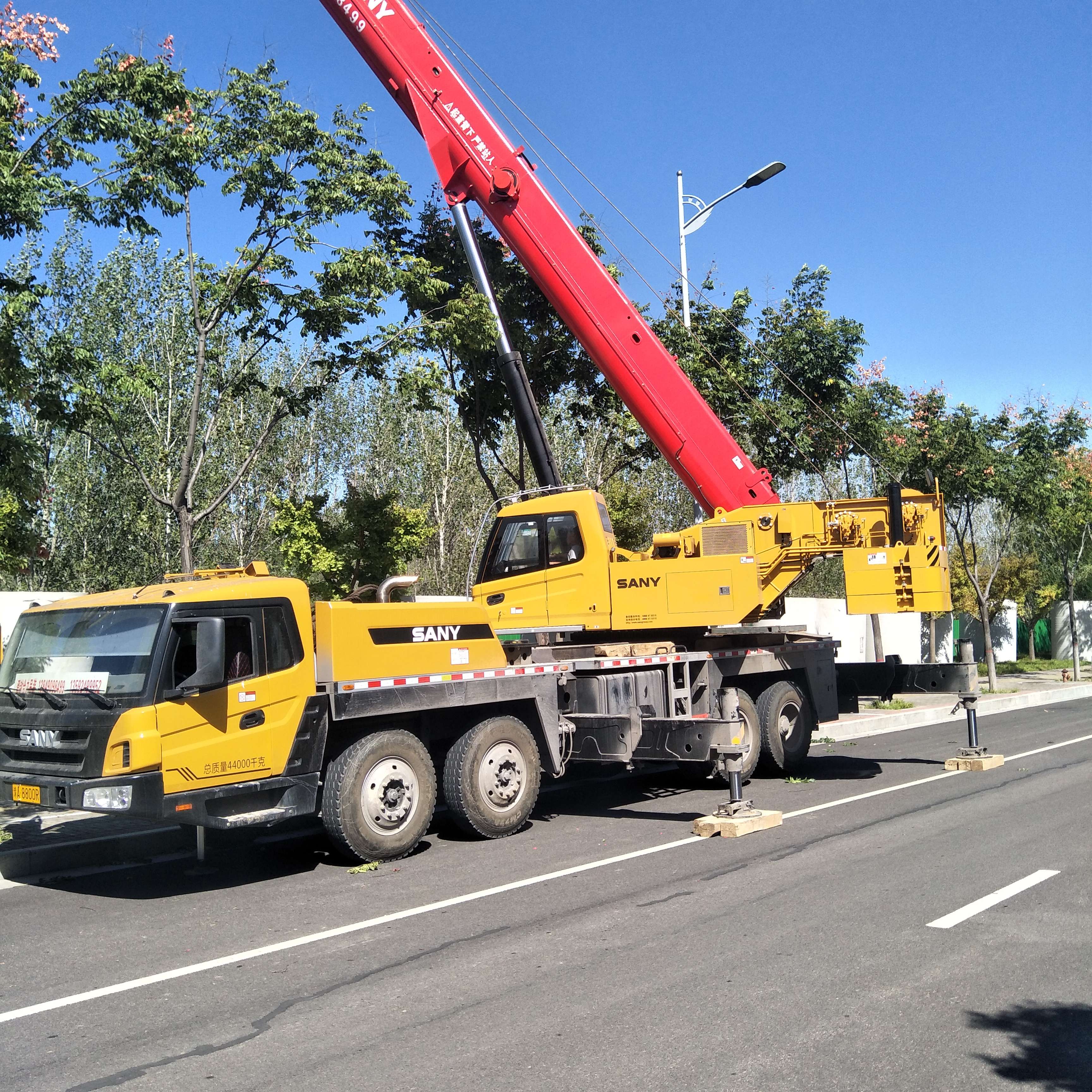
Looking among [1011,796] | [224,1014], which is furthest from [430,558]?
[224,1014]

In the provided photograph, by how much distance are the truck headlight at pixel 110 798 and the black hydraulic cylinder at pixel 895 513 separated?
8274mm

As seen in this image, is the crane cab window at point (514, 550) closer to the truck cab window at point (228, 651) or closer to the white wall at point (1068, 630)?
the truck cab window at point (228, 651)

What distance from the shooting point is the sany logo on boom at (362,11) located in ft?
45.9

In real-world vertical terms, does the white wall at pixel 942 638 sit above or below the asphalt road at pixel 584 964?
above

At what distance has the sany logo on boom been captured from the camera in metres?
14.0

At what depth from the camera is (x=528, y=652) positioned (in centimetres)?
1170

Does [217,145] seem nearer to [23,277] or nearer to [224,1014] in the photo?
[23,277]

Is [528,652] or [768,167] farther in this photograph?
[768,167]

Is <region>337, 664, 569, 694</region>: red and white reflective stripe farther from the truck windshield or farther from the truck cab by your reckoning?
the truck windshield

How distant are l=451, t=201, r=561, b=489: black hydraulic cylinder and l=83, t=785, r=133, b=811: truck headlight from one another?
7.18m

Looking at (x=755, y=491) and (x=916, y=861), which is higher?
(x=755, y=491)

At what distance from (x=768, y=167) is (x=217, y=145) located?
382 inches

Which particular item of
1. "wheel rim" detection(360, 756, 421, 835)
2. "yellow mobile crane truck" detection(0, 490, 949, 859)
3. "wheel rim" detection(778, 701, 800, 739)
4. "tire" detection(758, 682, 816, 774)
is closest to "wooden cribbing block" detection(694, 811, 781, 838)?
"yellow mobile crane truck" detection(0, 490, 949, 859)

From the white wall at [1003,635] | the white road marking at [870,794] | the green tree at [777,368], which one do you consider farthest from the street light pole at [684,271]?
the white wall at [1003,635]
